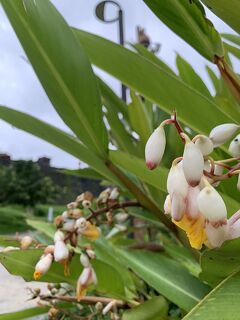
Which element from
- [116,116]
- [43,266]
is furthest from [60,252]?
[116,116]

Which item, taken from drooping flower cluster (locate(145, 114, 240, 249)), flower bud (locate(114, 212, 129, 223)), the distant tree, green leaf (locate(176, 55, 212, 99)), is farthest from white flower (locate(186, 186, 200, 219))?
the distant tree

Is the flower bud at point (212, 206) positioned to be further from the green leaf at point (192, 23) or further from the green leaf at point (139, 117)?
the green leaf at point (139, 117)

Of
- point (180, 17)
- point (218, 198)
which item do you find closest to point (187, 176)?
point (218, 198)

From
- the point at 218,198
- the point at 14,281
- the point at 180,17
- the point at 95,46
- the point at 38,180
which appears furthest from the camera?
the point at 38,180

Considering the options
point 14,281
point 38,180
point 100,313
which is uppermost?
point 100,313

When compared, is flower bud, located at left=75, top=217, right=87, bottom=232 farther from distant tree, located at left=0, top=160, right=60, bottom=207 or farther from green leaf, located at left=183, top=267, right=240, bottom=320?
distant tree, located at left=0, top=160, right=60, bottom=207

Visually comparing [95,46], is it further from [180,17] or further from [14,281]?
[14,281]

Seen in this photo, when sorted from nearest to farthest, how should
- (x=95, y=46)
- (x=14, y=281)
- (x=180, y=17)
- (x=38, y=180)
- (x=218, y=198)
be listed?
(x=218, y=198) < (x=180, y=17) < (x=95, y=46) < (x=14, y=281) < (x=38, y=180)
